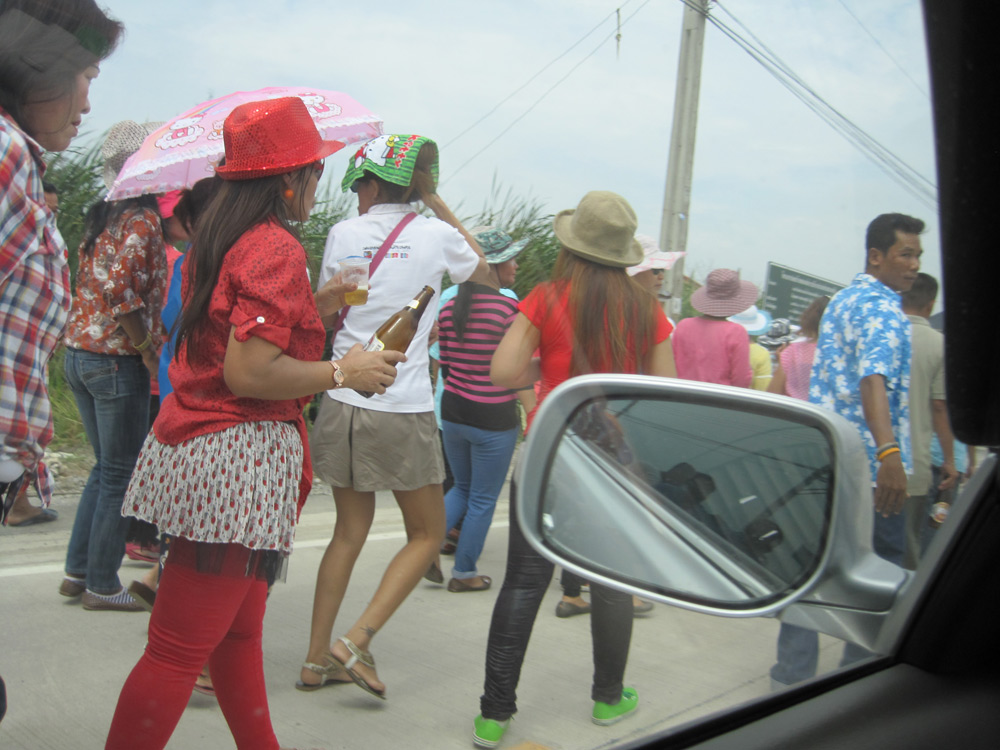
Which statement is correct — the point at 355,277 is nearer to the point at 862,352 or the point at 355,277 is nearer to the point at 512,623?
the point at 512,623

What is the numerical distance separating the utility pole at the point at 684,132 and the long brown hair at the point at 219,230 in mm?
1197

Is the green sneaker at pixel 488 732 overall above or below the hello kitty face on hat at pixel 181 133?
below

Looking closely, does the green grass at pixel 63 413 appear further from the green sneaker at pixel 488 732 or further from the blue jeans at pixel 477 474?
the green sneaker at pixel 488 732

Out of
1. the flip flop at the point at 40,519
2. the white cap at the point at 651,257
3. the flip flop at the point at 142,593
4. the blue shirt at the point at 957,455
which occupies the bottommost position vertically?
the flip flop at the point at 40,519

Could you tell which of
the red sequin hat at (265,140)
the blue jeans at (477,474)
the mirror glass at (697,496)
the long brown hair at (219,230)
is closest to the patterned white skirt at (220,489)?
the long brown hair at (219,230)

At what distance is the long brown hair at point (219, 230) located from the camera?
2.39 metres

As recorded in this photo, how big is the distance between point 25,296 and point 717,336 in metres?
1.37

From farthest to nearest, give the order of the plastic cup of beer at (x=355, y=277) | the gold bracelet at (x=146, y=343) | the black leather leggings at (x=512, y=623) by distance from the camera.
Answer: the gold bracelet at (x=146, y=343), the plastic cup of beer at (x=355, y=277), the black leather leggings at (x=512, y=623)

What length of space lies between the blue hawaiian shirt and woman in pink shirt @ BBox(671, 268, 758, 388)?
0.12 meters

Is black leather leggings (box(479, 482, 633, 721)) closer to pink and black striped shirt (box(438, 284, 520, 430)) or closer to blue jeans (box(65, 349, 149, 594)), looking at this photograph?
pink and black striped shirt (box(438, 284, 520, 430))

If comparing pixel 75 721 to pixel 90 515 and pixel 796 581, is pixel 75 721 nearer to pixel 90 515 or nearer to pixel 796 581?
pixel 90 515

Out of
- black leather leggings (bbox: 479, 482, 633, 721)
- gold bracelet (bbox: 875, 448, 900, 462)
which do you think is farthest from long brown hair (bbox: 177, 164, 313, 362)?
gold bracelet (bbox: 875, 448, 900, 462)

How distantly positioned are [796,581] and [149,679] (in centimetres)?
167

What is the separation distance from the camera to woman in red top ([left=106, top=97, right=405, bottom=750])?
7.55 feet
